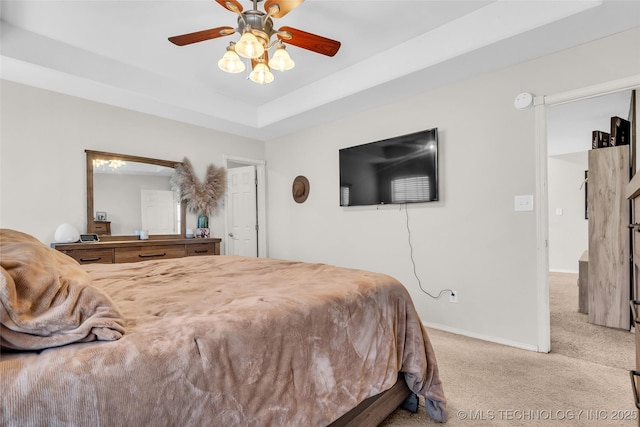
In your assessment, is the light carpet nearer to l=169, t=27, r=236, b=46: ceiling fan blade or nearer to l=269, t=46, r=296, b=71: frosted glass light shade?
l=269, t=46, r=296, b=71: frosted glass light shade

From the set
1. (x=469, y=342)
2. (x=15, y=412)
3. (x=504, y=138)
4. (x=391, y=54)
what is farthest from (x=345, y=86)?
(x=15, y=412)

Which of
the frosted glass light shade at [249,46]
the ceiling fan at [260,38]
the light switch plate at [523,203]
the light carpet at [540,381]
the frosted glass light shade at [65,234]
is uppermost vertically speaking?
the ceiling fan at [260,38]

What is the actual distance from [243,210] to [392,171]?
2.49 metres

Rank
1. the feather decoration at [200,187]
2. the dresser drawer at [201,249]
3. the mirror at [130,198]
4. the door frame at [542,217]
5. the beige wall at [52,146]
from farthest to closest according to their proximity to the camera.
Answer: the feather decoration at [200,187] < the dresser drawer at [201,249] < the mirror at [130,198] < the beige wall at [52,146] < the door frame at [542,217]

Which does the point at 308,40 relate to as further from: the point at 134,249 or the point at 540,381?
the point at 134,249

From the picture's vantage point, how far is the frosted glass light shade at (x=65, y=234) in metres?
3.14

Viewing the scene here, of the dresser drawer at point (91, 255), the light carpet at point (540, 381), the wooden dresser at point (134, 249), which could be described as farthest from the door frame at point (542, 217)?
the dresser drawer at point (91, 255)

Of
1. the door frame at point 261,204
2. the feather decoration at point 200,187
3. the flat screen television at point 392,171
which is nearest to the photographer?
the flat screen television at point 392,171

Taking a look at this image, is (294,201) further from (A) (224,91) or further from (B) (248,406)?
(B) (248,406)

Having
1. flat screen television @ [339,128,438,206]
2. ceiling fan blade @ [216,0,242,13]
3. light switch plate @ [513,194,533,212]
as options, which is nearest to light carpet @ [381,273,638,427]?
light switch plate @ [513,194,533,212]

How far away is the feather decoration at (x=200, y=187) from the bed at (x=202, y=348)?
254 centimetres

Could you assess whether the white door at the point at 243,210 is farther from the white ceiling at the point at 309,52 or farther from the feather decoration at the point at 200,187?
the white ceiling at the point at 309,52

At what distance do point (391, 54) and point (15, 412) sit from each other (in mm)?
3318

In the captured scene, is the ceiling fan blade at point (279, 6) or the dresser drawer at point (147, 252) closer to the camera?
the ceiling fan blade at point (279, 6)
